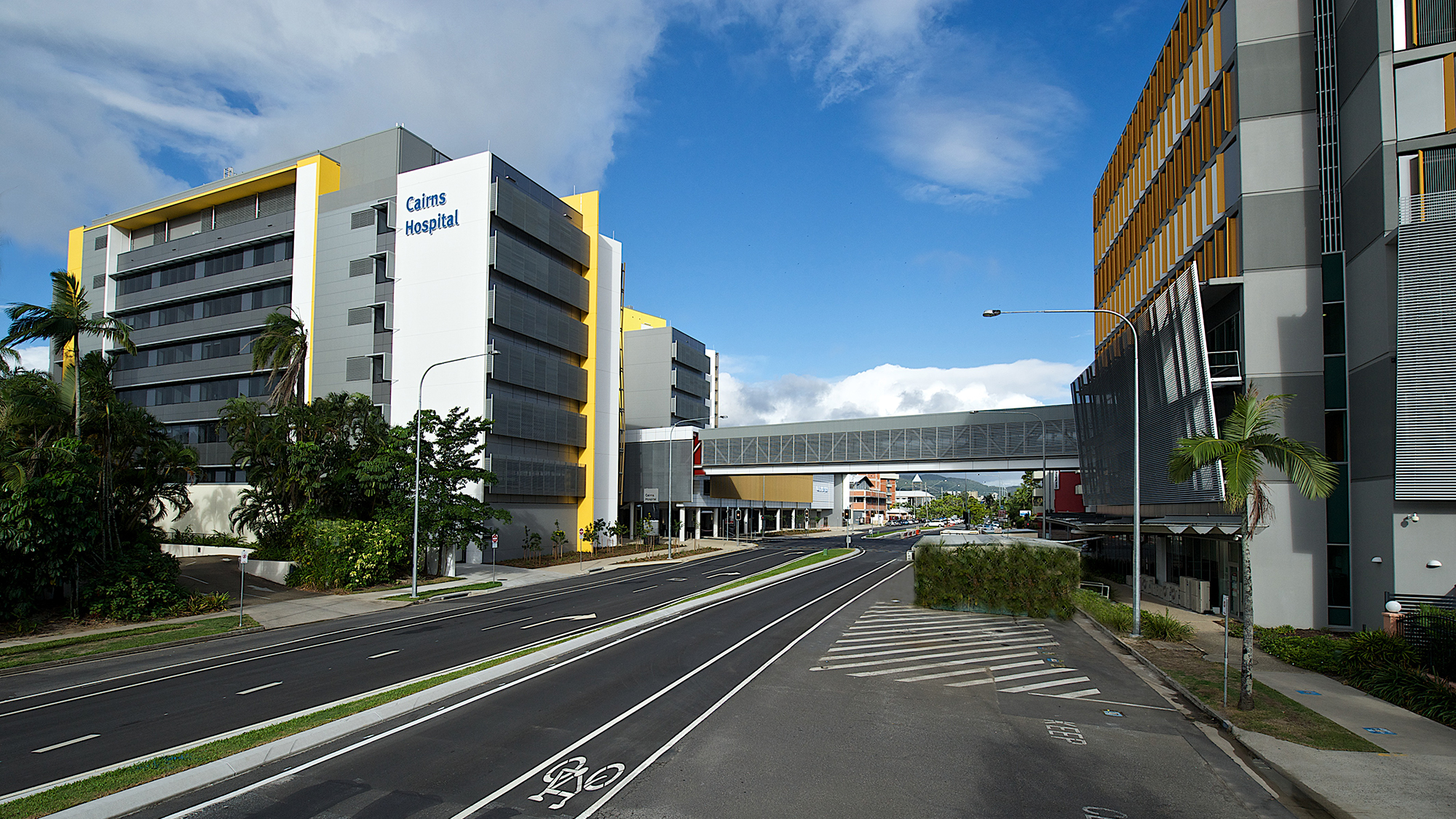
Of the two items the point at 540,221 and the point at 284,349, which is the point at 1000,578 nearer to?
the point at 540,221

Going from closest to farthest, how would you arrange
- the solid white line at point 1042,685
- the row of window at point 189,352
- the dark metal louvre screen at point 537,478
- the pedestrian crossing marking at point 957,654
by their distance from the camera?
the solid white line at point 1042,685
the pedestrian crossing marking at point 957,654
the dark metal louvre screen at point 537,478
the row of window at point 189,352

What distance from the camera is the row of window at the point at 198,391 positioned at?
2089 inches

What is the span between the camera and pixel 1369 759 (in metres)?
11.3

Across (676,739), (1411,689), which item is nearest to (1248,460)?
(1411,689)

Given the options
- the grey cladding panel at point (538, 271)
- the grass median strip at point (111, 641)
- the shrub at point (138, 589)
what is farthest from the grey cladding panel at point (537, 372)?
the grass median strip at point (111, 641)

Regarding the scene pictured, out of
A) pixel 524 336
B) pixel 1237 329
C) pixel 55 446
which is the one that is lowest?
pixel 55 446

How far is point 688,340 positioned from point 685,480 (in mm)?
22888

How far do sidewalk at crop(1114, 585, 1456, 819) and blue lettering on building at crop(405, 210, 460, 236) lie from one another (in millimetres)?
45742

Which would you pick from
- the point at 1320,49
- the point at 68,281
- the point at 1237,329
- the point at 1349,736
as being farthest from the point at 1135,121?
the point at 68,281

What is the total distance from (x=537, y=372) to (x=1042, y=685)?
136ft

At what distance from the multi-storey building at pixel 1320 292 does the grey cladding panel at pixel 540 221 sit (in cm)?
3687

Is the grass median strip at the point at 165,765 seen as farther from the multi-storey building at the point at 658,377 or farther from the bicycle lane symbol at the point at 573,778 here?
the multi-storey building at the point at 658,377

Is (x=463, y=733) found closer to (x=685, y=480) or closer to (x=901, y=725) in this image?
(x=901, y=725)

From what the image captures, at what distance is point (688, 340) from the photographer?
3403 inches
